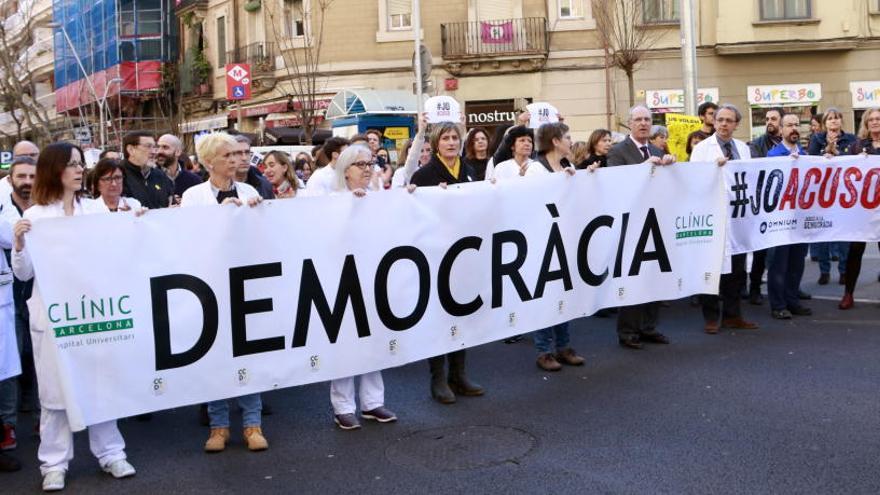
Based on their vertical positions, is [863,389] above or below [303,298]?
below

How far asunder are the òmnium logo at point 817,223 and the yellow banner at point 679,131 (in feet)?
14.1

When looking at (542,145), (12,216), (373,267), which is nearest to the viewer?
(12,216)

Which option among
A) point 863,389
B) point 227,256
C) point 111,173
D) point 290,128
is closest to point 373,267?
point 227,256

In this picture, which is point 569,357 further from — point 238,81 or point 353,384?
point 238,81

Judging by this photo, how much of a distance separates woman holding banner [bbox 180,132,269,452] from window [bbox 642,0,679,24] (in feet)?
82.0

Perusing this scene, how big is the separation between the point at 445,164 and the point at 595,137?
376 centimetres

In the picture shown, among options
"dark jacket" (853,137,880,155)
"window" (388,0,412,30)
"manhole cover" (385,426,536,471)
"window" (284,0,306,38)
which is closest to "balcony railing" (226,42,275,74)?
"window" (284,0,306,38)

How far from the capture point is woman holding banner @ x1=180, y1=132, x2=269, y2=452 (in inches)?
239

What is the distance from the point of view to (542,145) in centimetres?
790

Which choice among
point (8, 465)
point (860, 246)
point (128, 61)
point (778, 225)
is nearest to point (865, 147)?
point (860, 246)

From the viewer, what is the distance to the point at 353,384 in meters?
6.55

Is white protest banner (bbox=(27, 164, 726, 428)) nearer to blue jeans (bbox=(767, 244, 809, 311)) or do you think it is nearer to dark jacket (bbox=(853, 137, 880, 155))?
blue jeans (bbox=(767, 244, 809, 311))

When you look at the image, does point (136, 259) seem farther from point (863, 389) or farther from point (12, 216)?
point (863, 389)

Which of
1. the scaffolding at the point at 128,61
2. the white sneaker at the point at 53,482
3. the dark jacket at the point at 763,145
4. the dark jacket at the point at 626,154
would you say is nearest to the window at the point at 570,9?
the scaffolding at the point at 128,61
